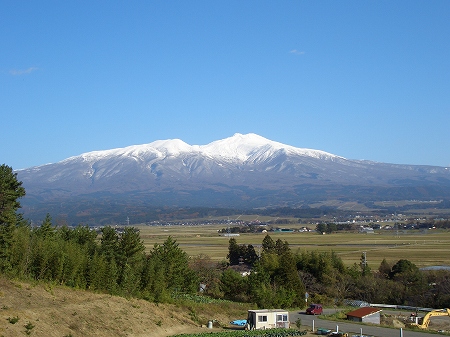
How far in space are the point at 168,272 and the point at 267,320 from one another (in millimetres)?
10926

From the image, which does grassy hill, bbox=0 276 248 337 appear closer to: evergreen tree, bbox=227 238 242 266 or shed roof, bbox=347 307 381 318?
shed roof, bbox=347 307 381 318

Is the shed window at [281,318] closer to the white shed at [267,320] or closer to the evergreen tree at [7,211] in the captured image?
the white shed at [267,320]

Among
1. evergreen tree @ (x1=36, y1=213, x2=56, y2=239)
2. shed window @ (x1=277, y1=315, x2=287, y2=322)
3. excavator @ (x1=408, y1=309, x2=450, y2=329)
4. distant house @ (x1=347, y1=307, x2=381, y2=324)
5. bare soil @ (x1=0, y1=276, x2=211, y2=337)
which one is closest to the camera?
bare soil @ (x1=0, y1=276, x2=211, y2=337)

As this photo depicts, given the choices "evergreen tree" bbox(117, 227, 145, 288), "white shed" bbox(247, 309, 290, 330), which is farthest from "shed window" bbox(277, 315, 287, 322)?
"evergreen tree" bbox(117, 227, 145, 288)

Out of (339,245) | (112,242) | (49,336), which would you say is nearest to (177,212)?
(339,245)

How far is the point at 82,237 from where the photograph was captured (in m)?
32.1

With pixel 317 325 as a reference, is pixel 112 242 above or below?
above

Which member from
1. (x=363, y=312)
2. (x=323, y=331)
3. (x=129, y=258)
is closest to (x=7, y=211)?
(x=129, y=258)

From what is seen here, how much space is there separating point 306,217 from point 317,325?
458 ft

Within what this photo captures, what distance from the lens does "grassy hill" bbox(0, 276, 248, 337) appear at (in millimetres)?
17469

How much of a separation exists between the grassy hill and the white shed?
1948 mm

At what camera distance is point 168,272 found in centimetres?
3353

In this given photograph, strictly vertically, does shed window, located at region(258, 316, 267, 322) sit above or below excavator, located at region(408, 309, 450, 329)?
above

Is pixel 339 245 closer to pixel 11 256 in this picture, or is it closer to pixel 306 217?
pixel 11 256
